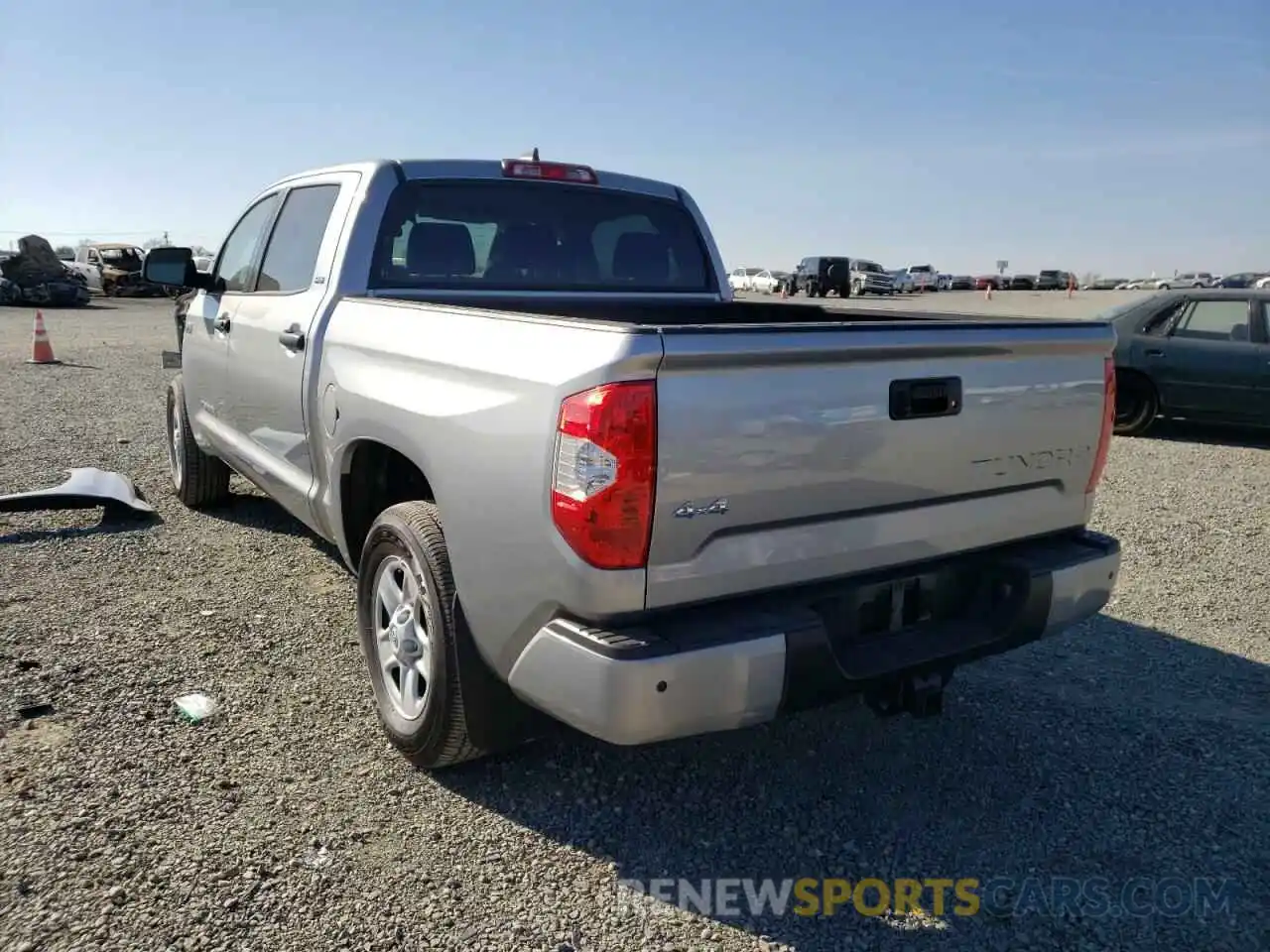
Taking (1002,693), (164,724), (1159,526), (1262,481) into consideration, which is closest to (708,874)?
(1002,693)

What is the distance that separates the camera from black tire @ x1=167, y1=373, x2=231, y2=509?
5.98m

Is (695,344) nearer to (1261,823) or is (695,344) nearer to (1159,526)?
(1261,823)

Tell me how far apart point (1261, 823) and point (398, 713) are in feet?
8.88

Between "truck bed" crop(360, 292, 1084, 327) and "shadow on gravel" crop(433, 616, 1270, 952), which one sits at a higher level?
"truck bed" crop(360, 292, 1084, 327)

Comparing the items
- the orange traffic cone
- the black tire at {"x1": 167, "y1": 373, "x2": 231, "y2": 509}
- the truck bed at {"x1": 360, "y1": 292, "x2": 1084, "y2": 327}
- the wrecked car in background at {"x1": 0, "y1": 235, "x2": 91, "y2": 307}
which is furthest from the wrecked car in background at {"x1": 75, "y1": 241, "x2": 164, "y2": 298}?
the truck bed at {"x1": 360, "y1": 292, "x2": 1084, "y2": 327}

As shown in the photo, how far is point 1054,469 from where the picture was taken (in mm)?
3066

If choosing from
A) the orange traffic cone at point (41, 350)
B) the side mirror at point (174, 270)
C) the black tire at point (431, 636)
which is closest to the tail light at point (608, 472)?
the black tire at point (431, 636)

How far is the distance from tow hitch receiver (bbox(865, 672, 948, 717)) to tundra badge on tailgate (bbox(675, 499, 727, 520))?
786 millimetres

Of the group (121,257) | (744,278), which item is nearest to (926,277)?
(744,278)

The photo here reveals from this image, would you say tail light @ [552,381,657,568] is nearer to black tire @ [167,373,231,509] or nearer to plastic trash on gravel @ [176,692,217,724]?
plastic trash on gravel @ [176,692,217,724]

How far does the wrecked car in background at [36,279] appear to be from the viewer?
1066 inches

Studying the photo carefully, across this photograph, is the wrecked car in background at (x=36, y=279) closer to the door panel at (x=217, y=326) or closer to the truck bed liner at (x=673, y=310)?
the door panel at (x=217, y=326)

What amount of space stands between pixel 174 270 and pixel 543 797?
365 cm

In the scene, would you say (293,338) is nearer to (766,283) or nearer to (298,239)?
(298,239)
